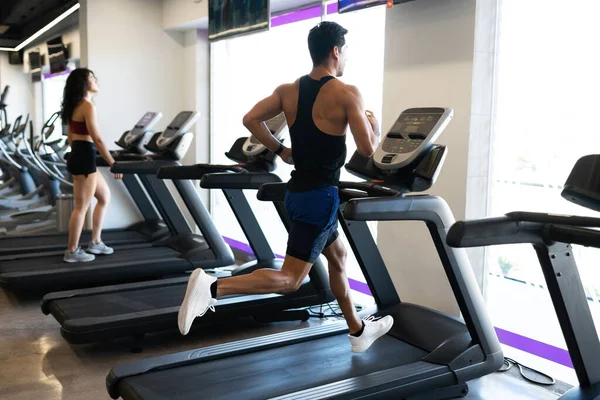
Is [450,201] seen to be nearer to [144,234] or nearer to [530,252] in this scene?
[530,252]

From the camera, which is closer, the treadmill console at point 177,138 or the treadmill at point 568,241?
the treadmill at point 568,241

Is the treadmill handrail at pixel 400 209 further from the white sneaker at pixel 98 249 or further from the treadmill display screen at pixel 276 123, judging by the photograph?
the white sneaker at pixel 98 249

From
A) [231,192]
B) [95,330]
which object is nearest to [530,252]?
[231,192]

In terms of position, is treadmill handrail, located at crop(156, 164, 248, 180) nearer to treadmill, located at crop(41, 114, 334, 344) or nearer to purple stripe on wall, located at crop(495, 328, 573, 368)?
treadmill, located at crop(41, 114, 334, 344)

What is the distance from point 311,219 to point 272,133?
1357mm

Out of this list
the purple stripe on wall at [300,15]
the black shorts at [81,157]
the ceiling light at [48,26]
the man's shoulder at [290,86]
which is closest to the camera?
the man's shoulder at [290,86]

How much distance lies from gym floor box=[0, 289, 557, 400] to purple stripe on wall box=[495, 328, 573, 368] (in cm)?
43

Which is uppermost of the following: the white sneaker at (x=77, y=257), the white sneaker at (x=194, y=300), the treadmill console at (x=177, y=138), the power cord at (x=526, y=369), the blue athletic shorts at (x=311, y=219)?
the treadmill console at (x=177, y=138)

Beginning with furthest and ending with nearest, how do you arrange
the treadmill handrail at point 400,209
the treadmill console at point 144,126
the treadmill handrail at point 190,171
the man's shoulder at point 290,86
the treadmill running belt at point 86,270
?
the treadmill console at point 144,126 < the treadmill running belt at point 86,270 < the treadmill handrail at point 190,171 < the man's shoulder at point 290,86 < the treadmill handrail at point 400,209

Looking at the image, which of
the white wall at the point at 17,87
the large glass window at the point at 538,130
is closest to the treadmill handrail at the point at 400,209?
the large glass window at the point at 538,130

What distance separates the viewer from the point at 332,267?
319 centimetres

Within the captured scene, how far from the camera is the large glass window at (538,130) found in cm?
361

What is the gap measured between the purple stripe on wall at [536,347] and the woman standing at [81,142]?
11.2 feet

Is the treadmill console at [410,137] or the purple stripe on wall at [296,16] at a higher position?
the purple stripe on wall at [296,16]
